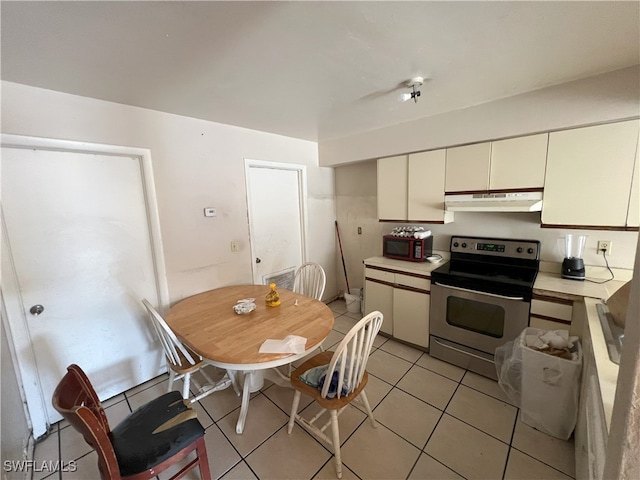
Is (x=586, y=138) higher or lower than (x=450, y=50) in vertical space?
lower

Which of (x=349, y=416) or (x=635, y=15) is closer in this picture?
(x=635, y=15)

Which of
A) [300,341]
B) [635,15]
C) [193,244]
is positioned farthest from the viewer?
[193,244]

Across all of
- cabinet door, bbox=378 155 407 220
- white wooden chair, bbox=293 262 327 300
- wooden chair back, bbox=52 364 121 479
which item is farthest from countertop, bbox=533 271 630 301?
wooden chair back, bbox=52 364 121 479

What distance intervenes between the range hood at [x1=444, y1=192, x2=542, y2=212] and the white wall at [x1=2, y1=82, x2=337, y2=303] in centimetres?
190

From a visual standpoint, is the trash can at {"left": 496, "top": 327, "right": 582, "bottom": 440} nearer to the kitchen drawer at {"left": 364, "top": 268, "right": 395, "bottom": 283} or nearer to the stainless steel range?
the stainless steel range

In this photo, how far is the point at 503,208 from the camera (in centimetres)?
204

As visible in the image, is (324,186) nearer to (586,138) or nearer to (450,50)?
(450,50)

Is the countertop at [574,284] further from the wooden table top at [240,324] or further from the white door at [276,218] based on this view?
the white door at [276,218]

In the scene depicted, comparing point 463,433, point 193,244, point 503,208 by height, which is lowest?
point 463,433

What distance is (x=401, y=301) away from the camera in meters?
2.58

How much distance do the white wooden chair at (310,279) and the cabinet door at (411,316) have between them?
0.82 meters

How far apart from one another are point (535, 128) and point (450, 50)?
109 centimetres

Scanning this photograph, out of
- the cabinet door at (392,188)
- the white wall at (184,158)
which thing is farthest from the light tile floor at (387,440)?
the cabinet door at (392,188)

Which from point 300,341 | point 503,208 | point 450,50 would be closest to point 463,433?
point 300,341
